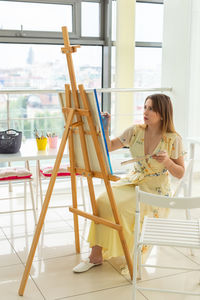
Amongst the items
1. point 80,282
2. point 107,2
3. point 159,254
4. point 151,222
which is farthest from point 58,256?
point 107,2

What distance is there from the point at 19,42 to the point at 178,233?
131 inches

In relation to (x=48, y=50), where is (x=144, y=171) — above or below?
below

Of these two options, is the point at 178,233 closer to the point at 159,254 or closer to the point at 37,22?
the point at 159,254

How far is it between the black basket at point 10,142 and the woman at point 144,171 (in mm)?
737

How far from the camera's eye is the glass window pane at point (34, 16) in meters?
4.69

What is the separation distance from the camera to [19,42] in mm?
4734

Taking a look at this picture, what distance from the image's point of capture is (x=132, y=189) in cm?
271

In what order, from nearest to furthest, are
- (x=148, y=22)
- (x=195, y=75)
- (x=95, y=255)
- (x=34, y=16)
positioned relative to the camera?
1. (x=95, y=255)
2. (x=195, y=75)
3. (x=34, y=16)
4. (x=148, y=22)

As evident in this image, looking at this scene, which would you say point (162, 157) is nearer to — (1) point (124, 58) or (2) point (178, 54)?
(2) point (178, 54)

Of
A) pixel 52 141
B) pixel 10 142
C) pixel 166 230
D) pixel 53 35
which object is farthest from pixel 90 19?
pixel 166 230

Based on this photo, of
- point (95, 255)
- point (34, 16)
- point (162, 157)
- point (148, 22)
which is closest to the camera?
point (162, 157)

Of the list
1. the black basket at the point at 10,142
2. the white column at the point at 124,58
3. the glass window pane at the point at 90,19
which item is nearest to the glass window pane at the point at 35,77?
the glass window pane at the point at 90,19

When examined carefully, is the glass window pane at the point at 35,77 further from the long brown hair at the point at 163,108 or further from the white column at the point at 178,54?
the long brown hair at the point at 163,108

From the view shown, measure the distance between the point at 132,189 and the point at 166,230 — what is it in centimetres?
58
